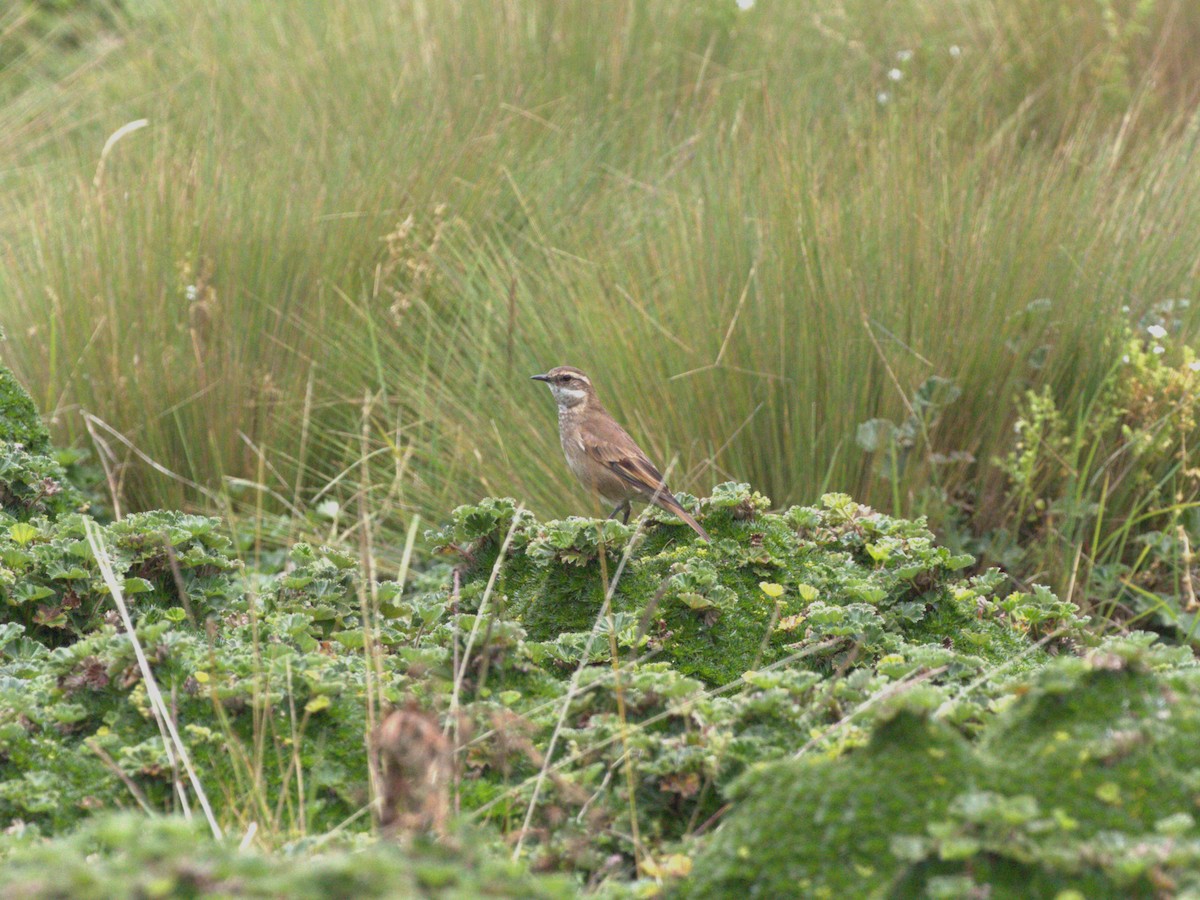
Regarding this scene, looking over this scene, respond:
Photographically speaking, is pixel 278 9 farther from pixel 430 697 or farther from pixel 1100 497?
pixel 430 697

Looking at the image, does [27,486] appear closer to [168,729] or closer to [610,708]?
[168,729]

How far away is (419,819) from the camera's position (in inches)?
72.5

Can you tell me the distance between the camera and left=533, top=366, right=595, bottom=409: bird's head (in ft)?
15.4

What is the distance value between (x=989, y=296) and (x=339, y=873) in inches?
138

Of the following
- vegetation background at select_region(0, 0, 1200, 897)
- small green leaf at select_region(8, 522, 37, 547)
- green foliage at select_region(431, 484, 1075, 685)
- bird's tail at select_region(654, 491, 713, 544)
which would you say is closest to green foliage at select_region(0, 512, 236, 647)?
small green leaf at select_region(8, 522, 37, 547)

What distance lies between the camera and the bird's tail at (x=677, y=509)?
3.39 meters

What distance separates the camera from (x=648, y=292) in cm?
504

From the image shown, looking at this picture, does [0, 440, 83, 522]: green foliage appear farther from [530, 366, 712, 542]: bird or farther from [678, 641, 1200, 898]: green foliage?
[678, 641, 1200, 898]: green foliage

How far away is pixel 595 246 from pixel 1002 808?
4064mm

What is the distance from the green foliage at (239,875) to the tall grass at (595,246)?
2390mm

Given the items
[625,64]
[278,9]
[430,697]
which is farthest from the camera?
[278,9]

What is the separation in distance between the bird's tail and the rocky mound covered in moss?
33mm

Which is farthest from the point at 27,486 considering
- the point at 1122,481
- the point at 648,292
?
the point at 1122,481

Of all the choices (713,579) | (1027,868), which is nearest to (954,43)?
(713,579)
